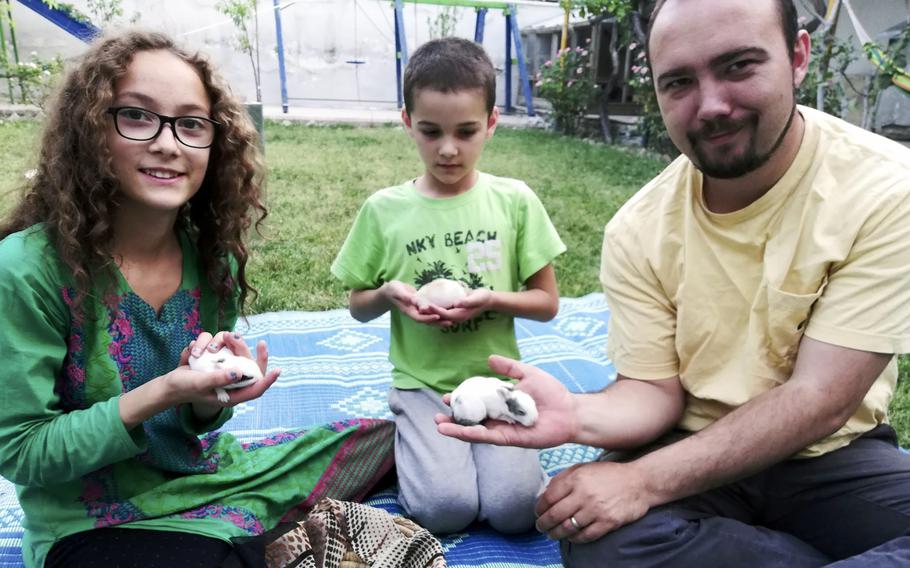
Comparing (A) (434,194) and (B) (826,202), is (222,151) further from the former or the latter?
(B) (826,202)

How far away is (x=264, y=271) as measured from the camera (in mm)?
4258

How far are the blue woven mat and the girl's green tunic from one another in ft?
1.44

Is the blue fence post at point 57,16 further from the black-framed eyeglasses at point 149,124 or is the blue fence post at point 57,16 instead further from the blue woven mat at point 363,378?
the black-framed eyeglasses at point 149,124

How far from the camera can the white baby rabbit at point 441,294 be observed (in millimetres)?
2117

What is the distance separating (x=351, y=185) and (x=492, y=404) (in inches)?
210

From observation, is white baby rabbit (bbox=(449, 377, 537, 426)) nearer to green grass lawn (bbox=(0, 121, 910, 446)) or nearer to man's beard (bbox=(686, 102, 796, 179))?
man's beard (bbox=(686, 102, 796, 179))

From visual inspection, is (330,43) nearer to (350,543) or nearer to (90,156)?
(90,156)

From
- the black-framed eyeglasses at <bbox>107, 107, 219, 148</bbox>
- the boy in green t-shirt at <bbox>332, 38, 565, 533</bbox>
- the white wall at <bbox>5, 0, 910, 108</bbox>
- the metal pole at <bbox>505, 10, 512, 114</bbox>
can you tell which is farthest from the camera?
the metal pole at <bbox>505, 10, 512, 114</bbox>

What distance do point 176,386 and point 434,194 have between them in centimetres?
119

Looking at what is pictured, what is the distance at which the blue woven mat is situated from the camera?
6.74 ft

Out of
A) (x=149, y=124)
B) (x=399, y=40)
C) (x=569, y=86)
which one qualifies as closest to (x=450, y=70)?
(x=149, y=124)

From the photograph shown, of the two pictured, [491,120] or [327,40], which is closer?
[491,120]

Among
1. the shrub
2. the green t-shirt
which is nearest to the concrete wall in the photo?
the shrub

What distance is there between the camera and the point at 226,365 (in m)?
1.54
